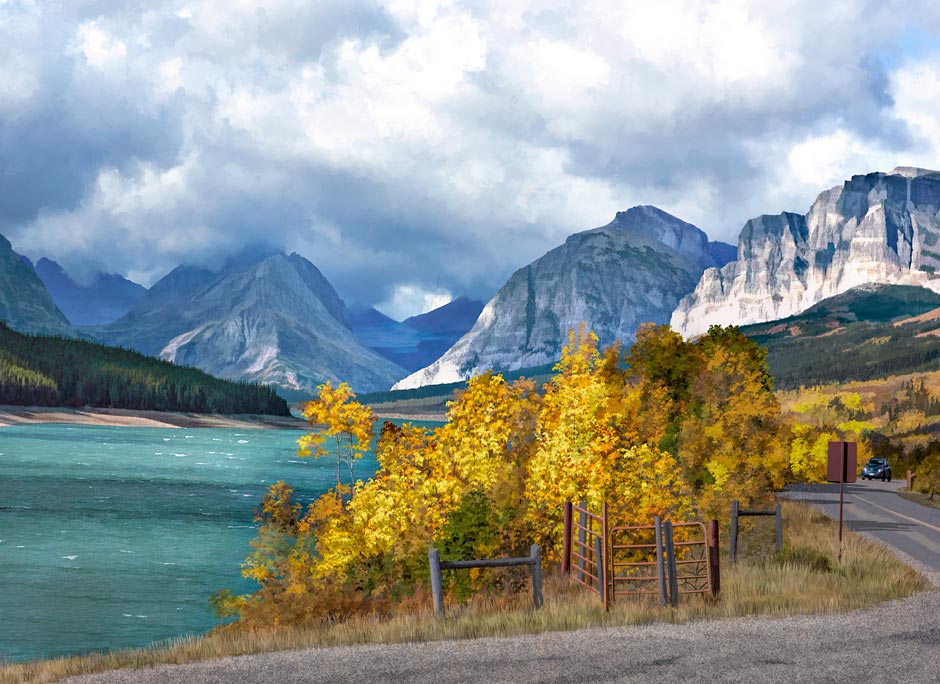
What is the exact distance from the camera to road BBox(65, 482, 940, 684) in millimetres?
14906

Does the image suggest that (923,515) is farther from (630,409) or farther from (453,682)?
(453,682)

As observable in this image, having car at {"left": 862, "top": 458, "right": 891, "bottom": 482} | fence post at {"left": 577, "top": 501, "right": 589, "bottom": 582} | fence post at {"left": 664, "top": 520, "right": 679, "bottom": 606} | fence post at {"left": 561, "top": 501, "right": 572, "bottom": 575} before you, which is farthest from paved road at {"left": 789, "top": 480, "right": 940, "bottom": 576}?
car at {"left": 862, "top": 458, "right": 891, "bottom": 482}

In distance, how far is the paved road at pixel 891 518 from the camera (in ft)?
114

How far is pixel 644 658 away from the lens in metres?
16.0

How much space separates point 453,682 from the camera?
1449 cm

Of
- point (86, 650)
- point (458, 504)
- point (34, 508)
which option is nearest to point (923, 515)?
point (458, 504)

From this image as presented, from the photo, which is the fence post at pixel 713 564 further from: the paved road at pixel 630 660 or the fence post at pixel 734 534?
the fence post at pixel 734 534

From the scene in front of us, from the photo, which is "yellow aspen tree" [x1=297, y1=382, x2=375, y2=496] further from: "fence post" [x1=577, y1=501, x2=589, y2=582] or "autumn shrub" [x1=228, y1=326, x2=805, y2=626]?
"fence post" [x1=577, y1=501, x2=589, y2=582]

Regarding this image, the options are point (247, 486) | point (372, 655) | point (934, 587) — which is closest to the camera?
point (372, 655)

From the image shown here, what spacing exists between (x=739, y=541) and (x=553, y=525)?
977cm

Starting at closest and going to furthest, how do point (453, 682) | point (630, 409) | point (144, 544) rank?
point (453, 682) < point (630, 409) < point (144, 544)

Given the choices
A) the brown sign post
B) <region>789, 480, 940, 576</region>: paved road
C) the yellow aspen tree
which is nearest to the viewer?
the brown sign post

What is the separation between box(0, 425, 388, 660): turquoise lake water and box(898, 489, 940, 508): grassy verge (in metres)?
40.3

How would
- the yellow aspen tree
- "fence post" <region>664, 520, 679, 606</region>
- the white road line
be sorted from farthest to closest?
1. the white road line
2. the yellow aspen tree
3. "fence post" <region>664, 520, 679, 606</region>
